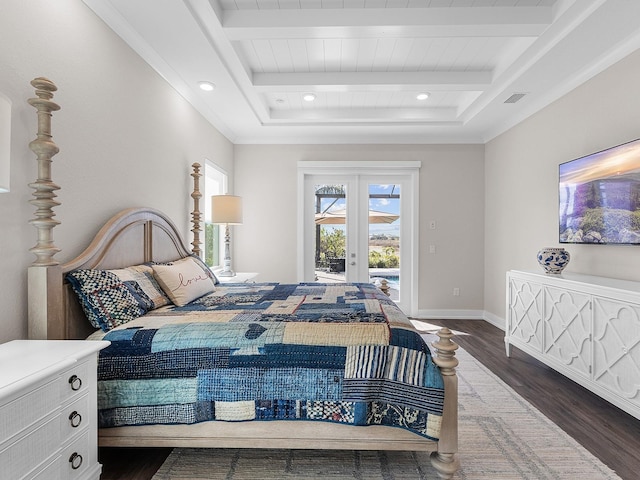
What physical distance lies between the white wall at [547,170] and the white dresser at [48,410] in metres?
3.33

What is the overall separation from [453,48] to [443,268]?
283cm

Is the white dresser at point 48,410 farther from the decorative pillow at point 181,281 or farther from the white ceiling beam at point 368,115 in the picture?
the white ceiling beam at point 368,115

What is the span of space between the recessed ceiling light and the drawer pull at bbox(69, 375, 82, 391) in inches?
104

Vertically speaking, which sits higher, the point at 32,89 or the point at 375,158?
the point at 375,158

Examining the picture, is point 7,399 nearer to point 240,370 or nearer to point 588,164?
point 240,370

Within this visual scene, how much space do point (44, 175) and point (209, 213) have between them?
8.26 ft

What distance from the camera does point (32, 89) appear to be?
166 cm

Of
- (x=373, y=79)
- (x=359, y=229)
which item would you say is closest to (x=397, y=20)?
(x=373, y=79)

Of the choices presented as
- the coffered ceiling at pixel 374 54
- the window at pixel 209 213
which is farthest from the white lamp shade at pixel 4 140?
the window at pixel 209 213

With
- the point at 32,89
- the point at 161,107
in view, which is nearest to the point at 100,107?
the point at 32,89

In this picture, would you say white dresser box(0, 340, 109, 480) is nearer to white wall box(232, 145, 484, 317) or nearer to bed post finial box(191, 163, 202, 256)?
bed post finial box(191, 163, 202, 256)

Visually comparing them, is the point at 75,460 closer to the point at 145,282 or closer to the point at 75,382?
the point at 75,382

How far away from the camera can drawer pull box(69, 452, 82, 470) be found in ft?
4.19

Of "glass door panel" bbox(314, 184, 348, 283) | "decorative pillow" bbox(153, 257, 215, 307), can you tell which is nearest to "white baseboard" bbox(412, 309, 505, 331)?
"glass door panel" bbox(314, 184, 348, 283)
